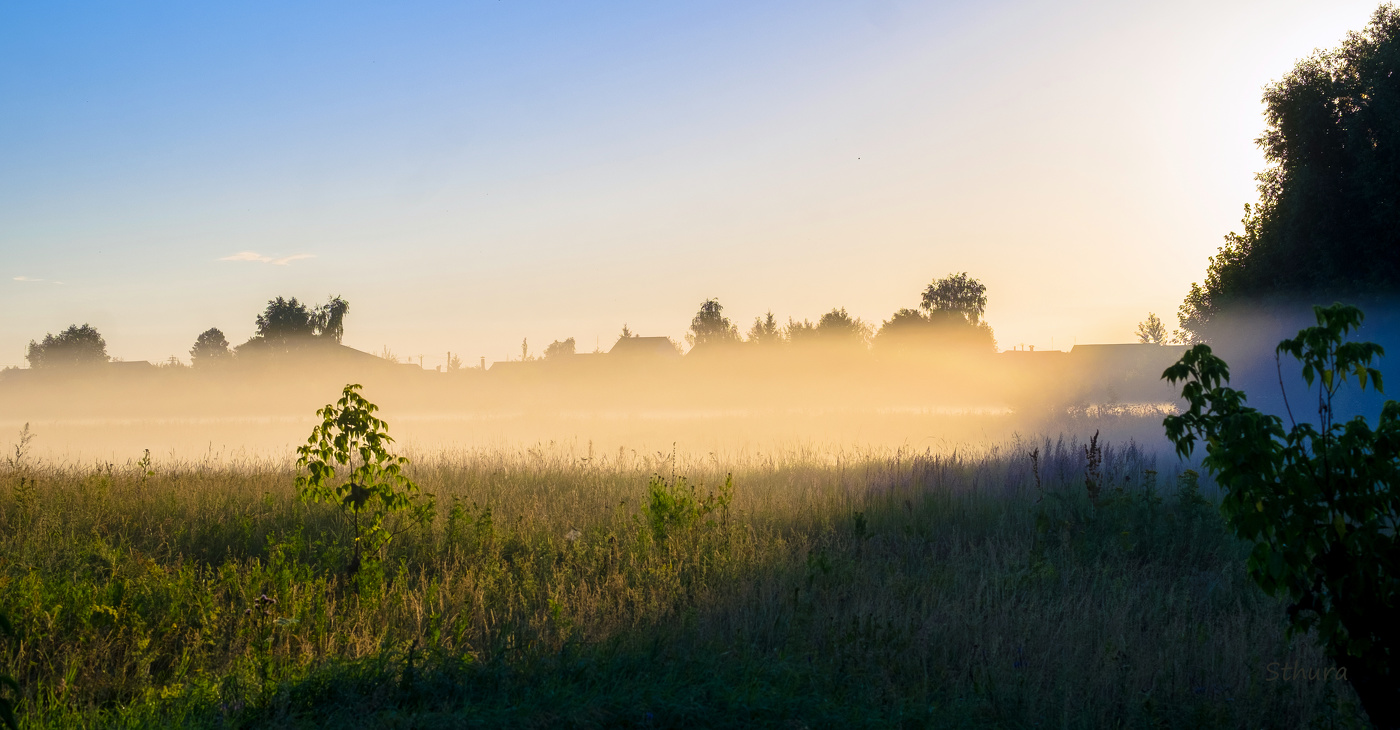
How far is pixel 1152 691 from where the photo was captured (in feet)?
15.5

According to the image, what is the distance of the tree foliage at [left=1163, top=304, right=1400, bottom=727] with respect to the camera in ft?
11.3

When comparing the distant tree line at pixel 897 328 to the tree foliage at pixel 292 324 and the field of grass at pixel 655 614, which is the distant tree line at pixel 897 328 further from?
the field of grass at pixel 655 614

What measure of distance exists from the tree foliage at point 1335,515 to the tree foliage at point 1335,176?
66.6 feet

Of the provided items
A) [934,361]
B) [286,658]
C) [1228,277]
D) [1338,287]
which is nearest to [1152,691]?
[286,658]

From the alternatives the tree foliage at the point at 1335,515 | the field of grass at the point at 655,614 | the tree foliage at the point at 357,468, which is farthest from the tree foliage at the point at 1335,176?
the tree foliage at the point at 357,468

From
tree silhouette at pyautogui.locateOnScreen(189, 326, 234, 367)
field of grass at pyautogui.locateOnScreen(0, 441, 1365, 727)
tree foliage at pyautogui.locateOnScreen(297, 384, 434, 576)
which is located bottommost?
field of grass at pyautogui.locateOnScreen(0, 441, 1365, 727)

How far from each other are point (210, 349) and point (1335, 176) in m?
62.7

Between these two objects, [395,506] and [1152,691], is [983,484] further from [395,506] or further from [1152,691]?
[395,506]

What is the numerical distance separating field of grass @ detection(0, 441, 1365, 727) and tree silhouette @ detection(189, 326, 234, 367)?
166 ft

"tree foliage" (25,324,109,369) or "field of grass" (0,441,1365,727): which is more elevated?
"tree foliage" (25,324,109,369)

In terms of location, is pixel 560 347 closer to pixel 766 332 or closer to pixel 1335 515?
pixel 766 332

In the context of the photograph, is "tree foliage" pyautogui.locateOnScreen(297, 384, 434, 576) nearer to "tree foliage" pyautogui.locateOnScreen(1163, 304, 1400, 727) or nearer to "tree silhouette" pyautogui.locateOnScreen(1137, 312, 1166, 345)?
"tree foliage" pyautogui.locateOnScreen(1163, 304, 1400, 727)

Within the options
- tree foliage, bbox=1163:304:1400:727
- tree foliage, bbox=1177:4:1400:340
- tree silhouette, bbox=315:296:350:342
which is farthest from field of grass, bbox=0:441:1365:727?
tree silhouette, bbox=315:296:350:342

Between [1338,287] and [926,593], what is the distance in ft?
68.4
